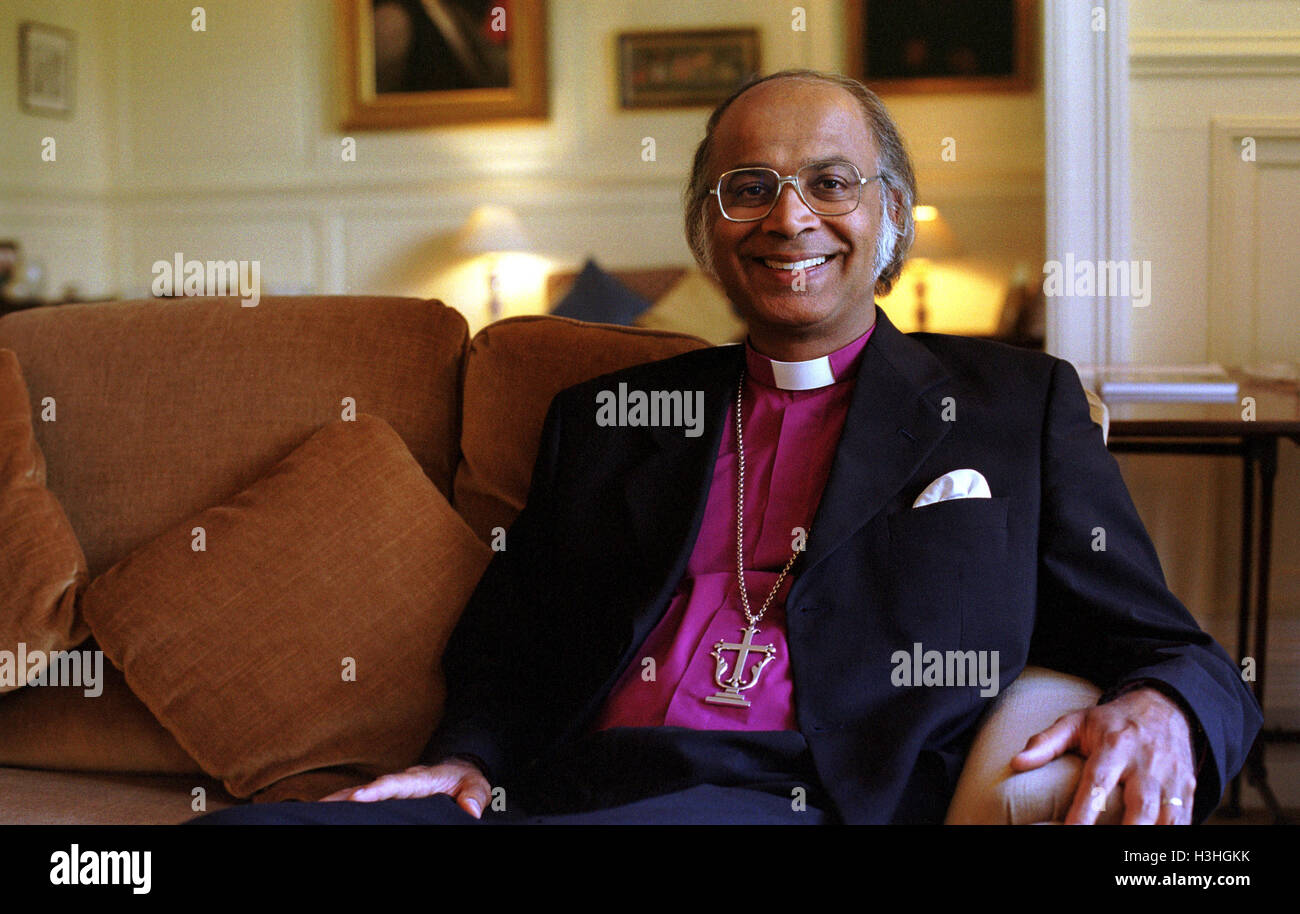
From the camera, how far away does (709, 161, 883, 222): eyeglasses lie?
1546 mm

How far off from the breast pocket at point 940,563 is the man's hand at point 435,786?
53cm

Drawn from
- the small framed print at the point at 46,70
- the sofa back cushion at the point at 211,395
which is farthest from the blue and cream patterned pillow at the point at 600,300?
the sofa back cushion at the point at 211,395

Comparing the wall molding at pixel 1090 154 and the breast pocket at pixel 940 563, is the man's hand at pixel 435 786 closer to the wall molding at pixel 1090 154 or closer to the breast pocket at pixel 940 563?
the breast pocket at pixel 940 563

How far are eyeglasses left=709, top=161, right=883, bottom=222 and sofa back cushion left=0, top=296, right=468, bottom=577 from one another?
595mm

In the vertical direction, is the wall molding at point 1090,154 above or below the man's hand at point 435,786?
above

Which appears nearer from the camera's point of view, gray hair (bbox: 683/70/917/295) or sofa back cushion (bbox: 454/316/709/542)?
gray hair (bbox: 683/70/917/295)

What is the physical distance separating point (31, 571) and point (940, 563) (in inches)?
50.3

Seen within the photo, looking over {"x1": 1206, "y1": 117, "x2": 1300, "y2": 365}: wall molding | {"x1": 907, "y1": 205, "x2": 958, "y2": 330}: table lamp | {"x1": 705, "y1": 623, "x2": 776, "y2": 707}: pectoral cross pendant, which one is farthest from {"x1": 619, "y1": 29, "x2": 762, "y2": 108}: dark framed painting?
{"x1": 705, "y1": 623, "x2": 776, "y2": 707}: pectoral cross pendant

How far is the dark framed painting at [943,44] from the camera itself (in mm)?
5094

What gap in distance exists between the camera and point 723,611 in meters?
1.48

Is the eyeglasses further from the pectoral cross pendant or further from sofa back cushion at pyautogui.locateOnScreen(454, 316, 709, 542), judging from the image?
the pectoral cross pendant

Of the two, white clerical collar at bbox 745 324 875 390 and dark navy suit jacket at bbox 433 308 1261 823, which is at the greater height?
white clerical collar at bbox 745 324 875 390
